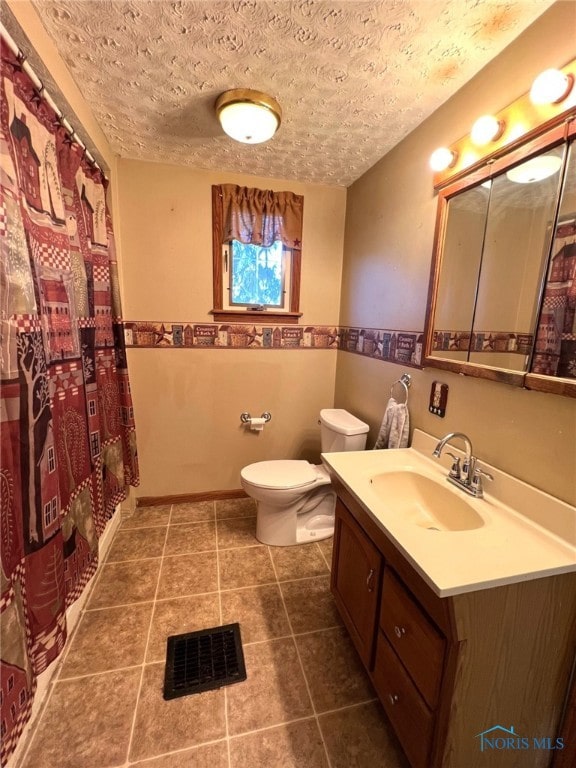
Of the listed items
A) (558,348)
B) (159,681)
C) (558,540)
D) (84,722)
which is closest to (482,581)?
(558,540)

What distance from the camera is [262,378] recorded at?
7.94 feet

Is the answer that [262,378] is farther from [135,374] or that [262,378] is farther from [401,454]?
[401,454]

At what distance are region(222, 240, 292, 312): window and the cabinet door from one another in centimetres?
150

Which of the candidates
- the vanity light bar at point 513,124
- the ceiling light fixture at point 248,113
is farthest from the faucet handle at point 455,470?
the ceiling light fixture at point 248,113

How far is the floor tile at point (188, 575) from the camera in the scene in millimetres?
1671

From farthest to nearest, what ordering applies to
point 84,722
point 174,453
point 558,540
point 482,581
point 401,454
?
point 174,453
point 401,454
point 84,722
point 558,540
point 482,581

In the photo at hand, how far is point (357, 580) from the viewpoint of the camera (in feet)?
4.12

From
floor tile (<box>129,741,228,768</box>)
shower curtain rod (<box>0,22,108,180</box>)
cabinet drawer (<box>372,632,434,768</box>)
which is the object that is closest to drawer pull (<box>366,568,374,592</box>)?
cabinet drawer (<box>372,632,434,768</box>)

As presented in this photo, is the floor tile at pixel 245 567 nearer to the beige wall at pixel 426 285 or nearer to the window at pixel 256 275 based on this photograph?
the beige wall at pixel 426 285

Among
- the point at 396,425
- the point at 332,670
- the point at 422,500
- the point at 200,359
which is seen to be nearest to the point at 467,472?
the point at 422,500

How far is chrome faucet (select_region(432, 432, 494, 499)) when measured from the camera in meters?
1.15

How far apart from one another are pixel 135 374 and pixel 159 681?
163 centimetres

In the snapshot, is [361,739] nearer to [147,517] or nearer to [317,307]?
[147,517]

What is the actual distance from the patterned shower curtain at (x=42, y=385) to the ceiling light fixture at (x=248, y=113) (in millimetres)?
649
